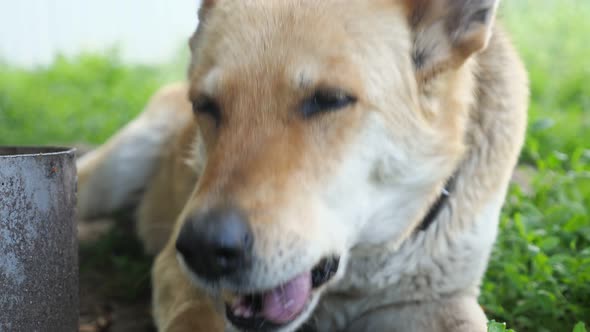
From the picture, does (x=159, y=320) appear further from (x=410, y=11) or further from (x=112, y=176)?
(x=112, y=176)

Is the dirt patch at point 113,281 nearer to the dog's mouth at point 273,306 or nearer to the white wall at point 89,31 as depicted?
the dog's mouth at point 273,306

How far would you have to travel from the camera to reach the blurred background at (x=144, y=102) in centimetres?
249

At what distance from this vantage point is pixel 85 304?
285 centimetres

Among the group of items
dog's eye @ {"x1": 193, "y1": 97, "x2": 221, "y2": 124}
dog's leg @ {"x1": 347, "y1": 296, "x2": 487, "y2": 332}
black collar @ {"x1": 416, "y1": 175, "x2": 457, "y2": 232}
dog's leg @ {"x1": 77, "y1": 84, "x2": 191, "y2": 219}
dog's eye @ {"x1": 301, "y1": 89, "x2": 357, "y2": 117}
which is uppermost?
dog's eye @ {"x1": 301, "y1": 89, "x2": 357, "y2": 117}

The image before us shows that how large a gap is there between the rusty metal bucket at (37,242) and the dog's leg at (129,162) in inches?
74.7

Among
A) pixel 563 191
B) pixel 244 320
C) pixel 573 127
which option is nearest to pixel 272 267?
pixel 244 320

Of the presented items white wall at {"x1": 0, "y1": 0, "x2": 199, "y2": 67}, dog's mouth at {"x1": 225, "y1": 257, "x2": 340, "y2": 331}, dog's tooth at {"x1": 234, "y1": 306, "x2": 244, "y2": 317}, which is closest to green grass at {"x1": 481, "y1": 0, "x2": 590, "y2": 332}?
dog's mouth at {"x1": 225, "y1": 257, "x2": 340, "y2": 331}

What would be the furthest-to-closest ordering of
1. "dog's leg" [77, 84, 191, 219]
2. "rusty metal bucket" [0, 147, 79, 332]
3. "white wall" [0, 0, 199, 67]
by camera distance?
"white wall" [0, 0, 199, 67]
"dog's leg" [77, 84, 191, 219]
"rusty metal bucket" [0, 147, 79, 332]

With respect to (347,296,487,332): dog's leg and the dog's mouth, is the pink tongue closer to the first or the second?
the dog's mouth

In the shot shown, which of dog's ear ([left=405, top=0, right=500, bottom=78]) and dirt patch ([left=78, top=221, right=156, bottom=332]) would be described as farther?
dirt patch ([left=78, top=221, right=156, bottom=332])

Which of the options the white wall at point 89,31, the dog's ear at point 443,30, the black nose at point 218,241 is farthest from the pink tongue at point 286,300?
the white wall at point 89,31

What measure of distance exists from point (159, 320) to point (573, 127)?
146 inches

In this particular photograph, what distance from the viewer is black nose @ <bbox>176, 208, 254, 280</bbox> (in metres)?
1.49

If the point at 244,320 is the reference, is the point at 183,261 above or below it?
above
